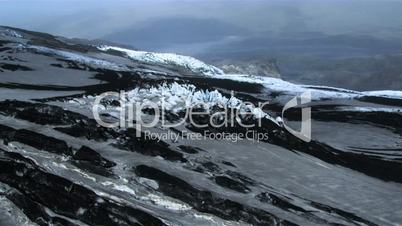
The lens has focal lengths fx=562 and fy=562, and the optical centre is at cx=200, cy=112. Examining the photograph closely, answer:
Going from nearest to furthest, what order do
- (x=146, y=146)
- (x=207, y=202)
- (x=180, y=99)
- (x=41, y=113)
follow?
(x=207, y=202) < (x=146, y=146) < (x=41, y=113) < (x=180, y=99)

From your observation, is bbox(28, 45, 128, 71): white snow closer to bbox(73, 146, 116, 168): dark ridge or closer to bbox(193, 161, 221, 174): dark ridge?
bbox(73, 146, 116, 168): dark ridge

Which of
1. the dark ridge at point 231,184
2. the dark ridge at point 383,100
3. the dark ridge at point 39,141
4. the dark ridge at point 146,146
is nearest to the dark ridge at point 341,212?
the dark ridge at point 231,184

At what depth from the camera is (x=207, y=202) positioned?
5168mm

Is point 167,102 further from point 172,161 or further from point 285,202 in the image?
point 285,202

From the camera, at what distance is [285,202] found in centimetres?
537

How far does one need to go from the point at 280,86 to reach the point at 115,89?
3055mm

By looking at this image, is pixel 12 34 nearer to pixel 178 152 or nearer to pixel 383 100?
pixel 178 152

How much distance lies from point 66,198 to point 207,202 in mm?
1271

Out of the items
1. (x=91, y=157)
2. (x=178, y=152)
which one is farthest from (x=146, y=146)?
(x=91, y=157)

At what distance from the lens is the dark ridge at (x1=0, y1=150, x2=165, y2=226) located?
15.7ft

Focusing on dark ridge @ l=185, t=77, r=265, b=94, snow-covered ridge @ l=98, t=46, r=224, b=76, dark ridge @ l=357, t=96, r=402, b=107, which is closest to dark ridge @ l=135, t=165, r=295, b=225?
dark ridge @ l=185, t=77, r=265, b=94

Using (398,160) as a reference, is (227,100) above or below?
above

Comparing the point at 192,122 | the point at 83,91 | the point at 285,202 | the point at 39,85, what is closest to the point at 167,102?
the point at 192,122

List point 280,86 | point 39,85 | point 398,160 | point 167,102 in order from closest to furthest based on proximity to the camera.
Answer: point 398,160
point 167,102
point 39,85
point 280,86
